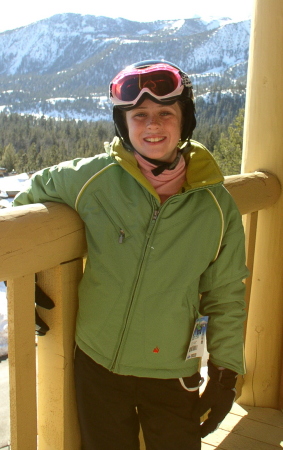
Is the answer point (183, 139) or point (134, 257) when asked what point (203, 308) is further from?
point (183, 139)

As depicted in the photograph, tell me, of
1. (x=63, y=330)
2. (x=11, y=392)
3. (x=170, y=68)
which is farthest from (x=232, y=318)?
(x=170, y=68)

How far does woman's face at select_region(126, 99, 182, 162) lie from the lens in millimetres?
1396

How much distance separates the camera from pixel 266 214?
2.12 metres

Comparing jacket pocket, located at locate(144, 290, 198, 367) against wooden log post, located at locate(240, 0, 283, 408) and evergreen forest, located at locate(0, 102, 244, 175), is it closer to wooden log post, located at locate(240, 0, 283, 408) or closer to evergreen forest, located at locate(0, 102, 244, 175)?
wooden log post, located at locate(240, 0, 283, 408)

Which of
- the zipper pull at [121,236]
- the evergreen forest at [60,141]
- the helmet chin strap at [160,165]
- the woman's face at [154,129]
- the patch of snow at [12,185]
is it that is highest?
the woman's face at [154,129]

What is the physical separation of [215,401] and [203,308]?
27cm

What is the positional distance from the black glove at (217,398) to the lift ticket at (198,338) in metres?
0.11

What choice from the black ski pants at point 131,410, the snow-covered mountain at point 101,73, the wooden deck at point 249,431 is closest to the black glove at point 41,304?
the black ski pants at point 131,410

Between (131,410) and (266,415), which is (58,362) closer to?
(131,410)

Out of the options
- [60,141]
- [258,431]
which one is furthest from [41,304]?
[60,141]

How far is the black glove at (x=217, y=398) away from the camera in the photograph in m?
1.41

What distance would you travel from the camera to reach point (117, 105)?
143 centimetres

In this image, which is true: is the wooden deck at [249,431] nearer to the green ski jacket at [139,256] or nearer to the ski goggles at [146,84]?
the green ski jacket at [139,256]

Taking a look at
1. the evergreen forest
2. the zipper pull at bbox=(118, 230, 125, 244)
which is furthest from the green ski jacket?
the evergreen forest
